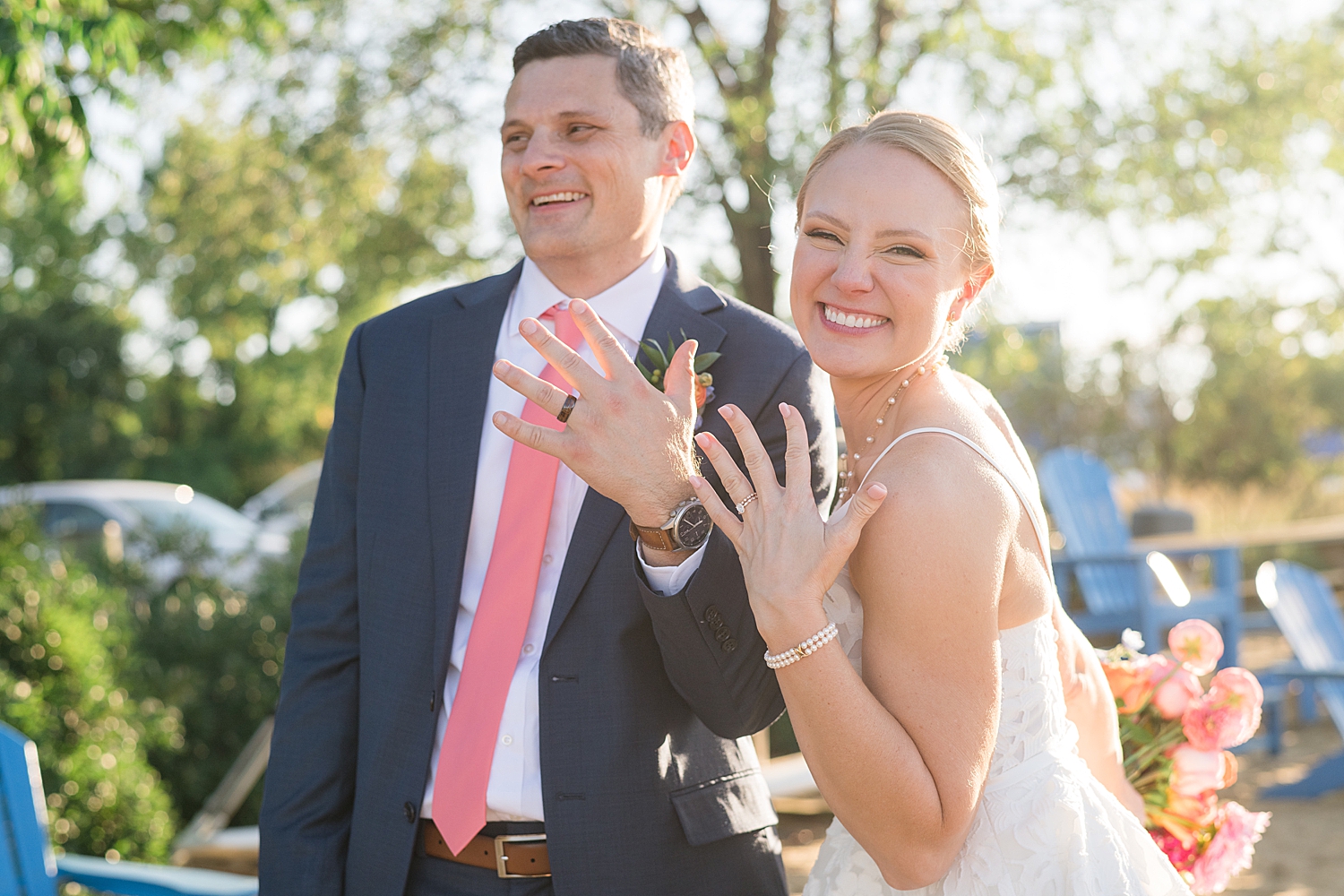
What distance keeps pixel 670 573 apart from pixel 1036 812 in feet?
2.04

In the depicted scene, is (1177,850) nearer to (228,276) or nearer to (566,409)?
(566,409)

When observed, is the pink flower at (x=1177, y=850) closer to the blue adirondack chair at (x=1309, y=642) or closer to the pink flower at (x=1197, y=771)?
the pink flower at (x=1197, y=771)

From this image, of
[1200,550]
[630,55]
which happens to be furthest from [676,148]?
[1200,550]

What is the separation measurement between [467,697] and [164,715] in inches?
143

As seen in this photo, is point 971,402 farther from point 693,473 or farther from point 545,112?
point 545,112

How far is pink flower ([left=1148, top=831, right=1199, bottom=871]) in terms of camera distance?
2.08 metres

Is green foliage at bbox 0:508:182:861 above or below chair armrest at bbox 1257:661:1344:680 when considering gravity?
above

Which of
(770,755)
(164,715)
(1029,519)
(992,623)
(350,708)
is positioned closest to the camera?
(992,623)

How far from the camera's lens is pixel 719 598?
177 cm

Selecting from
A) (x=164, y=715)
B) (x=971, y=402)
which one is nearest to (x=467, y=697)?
(x=971, y=402)

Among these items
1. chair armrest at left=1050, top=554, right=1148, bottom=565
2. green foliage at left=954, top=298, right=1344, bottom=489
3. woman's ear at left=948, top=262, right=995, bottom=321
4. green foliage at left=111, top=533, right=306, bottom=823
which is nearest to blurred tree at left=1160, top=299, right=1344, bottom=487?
green foliage at left=954, top=298, right=1344, bottom=489

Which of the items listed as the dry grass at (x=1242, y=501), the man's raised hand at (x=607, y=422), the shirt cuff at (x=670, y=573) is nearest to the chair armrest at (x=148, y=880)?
the shirt cuff at (x=670, y=573)

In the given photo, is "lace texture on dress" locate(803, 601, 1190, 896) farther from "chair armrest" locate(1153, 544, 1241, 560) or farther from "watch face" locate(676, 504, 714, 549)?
"chair armrest" locate(1153, 544, 1241, 560)

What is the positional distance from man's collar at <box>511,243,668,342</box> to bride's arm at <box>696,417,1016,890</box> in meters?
0.81
